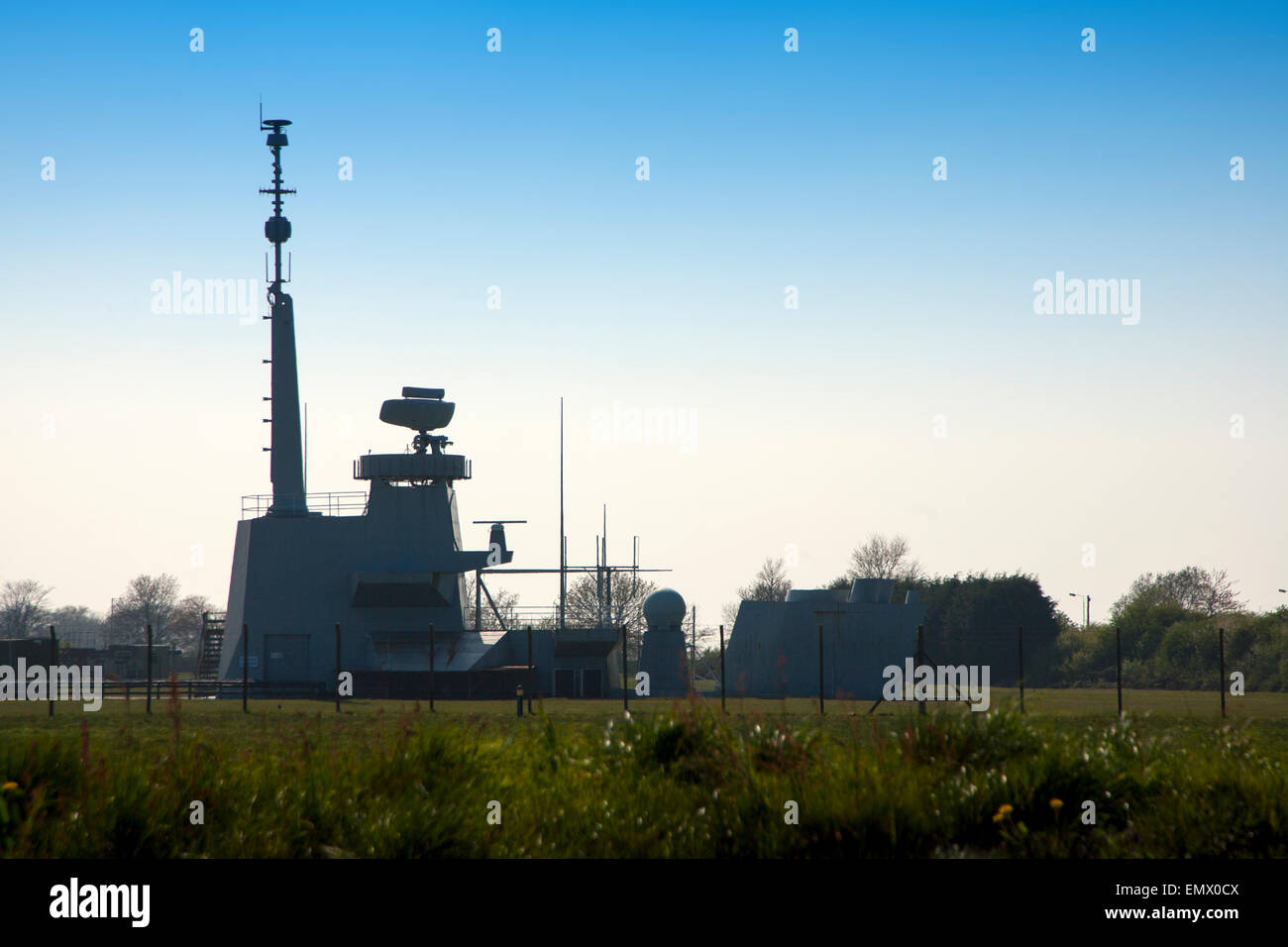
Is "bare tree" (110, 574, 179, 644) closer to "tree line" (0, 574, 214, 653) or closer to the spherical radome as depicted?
"tree line" (0, 574, 214, 653)

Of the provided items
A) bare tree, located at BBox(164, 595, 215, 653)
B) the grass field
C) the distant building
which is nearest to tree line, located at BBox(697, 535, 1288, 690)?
the distant building

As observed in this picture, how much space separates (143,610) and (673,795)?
116345 millimetres

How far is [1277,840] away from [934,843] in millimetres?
3137

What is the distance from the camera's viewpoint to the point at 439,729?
45.6 feet

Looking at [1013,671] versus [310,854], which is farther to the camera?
[1013,671]

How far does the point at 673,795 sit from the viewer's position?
12656 mm

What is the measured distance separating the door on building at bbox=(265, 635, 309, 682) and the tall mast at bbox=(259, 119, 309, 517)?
199 inches

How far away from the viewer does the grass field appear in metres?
11.1

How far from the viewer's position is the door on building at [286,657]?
148 ft

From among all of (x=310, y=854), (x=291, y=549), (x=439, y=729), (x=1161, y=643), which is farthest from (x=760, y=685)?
(x=310, y=854)

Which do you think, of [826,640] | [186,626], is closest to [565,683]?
[826,640]

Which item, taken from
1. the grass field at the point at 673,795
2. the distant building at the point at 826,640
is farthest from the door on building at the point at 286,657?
the grass field at the point at 673,795
